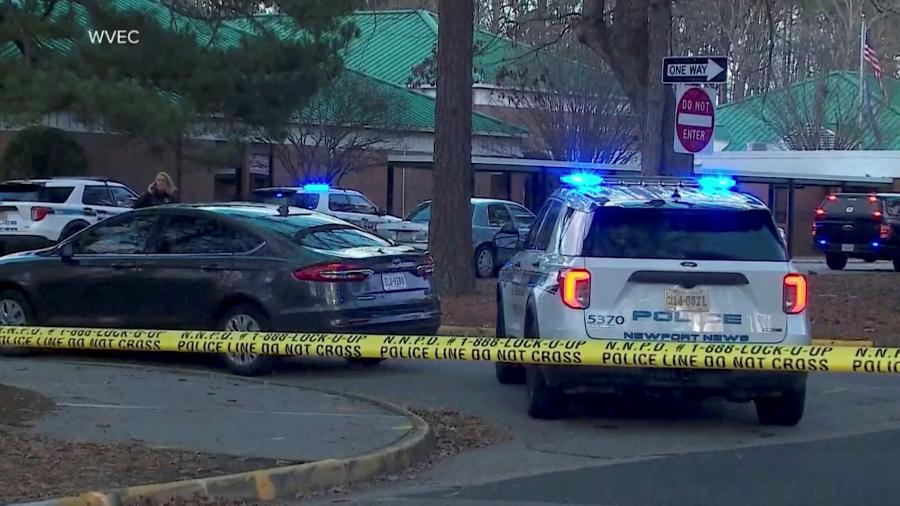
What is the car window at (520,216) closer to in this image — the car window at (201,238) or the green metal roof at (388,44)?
the green metal roof at (388,44)

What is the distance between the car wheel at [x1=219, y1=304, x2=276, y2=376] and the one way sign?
16.9ft

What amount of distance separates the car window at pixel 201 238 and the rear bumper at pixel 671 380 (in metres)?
4.06

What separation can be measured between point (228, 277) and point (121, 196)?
1598 centimetres

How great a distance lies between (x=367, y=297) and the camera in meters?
12.9

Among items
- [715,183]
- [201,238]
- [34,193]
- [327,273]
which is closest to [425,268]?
[327,273]

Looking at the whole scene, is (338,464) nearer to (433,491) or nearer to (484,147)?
(433,491)

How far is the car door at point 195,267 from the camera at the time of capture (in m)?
13.1

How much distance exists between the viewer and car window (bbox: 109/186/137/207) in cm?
2816

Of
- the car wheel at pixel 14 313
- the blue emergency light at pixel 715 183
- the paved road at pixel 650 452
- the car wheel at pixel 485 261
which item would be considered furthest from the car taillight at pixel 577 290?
the car wheel at pixel 485 261

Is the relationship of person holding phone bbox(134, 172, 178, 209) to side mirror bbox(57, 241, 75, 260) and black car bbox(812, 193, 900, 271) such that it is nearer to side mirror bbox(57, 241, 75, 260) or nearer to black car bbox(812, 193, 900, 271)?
side mirror bbox(57, 241, 75, 260)

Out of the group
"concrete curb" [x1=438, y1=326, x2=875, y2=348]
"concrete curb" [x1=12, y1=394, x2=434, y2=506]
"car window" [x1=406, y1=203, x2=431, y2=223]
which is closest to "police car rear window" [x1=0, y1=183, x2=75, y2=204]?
"car window" [x1=406, y1=203, x2=431, y2=223]

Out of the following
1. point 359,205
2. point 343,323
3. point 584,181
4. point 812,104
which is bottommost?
point 343,323

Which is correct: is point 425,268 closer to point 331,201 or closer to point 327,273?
point 327,273

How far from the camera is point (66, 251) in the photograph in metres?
13.9
